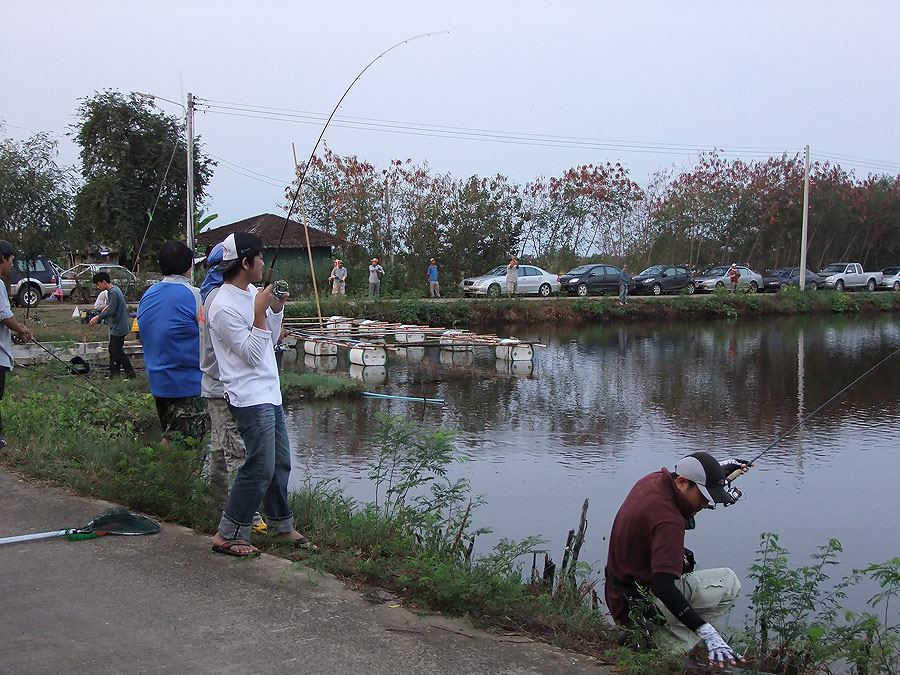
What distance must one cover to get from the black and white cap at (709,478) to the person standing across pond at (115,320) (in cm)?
1069

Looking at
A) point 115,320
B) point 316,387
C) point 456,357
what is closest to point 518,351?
point 456,357

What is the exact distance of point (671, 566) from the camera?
4.09 m

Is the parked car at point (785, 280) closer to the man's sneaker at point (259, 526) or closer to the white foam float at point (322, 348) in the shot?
A: the white foam float at point (322, 348)

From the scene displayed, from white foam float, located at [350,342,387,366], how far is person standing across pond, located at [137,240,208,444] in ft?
37.4

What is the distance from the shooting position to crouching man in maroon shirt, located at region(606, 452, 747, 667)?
13.4 feet

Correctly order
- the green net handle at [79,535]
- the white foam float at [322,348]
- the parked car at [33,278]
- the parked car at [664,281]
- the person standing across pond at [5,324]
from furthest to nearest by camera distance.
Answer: the parked car at [664,281] → the parked car at [33,278] → the white foam float at [322,348] → the person standing across pond at [5,324] → the green net handle at [79,535]

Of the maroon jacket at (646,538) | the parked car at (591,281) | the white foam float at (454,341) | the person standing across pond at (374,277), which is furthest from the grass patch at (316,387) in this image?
the parked car at (591,281)

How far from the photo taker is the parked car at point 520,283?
32609mm

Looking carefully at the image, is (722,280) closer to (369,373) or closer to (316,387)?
(369,373)

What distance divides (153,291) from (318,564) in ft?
8.36

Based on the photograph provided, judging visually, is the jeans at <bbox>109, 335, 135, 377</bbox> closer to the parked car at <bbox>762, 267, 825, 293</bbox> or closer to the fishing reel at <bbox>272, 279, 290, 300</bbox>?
the fishing reel at <bbox>272, 279, 290, 300</bbox>

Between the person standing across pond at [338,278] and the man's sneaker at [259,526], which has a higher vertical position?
the person standing across pond at [338,278]

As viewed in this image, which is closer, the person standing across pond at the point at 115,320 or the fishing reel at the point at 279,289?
the fishing reel at the point at 279,289

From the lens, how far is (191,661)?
370 cm
